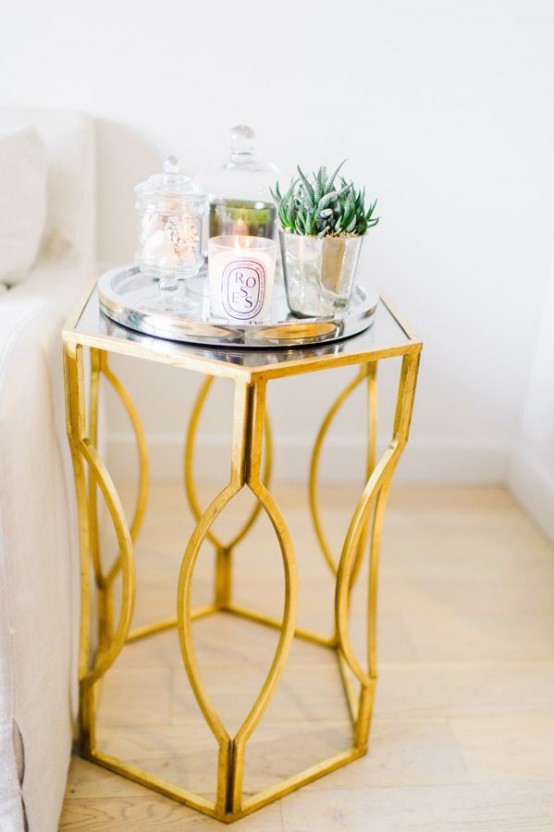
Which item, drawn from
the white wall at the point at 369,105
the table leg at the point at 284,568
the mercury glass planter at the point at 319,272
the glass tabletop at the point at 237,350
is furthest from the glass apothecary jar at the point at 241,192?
the white wall at the point at 369,105

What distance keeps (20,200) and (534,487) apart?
123 cm

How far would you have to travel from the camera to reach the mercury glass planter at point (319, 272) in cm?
94

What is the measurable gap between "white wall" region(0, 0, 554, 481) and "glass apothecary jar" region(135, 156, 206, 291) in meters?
0.57

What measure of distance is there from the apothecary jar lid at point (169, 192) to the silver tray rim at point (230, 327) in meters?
0.13

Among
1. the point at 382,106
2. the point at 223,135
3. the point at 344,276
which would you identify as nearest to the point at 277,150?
the point at 223,135

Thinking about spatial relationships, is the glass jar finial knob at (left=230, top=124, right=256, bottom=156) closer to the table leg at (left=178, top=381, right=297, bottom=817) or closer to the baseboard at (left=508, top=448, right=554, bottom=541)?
the table leg at (left=178, top=381, right=297, bottom=817)

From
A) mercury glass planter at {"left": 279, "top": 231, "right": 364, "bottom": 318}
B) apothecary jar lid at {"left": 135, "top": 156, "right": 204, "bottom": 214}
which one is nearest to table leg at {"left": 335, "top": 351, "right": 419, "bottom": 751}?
mercury glass planter at {"left": 279, "top": 231, "right": 364, "bottom": 318}

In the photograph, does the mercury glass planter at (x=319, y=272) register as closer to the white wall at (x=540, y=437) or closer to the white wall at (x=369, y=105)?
the white wall at (x=369, y=105)

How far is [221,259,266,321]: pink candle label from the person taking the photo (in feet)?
2.95

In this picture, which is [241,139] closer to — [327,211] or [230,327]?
[327,211]

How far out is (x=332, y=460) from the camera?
186cm

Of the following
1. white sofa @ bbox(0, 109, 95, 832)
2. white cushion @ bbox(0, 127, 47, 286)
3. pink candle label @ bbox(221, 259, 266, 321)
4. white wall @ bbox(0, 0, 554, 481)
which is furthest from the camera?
white wall @ bbox(0, 0, 554, 481)

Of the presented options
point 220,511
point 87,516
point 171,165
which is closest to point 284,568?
point 220,511

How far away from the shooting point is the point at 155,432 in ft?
5.88
